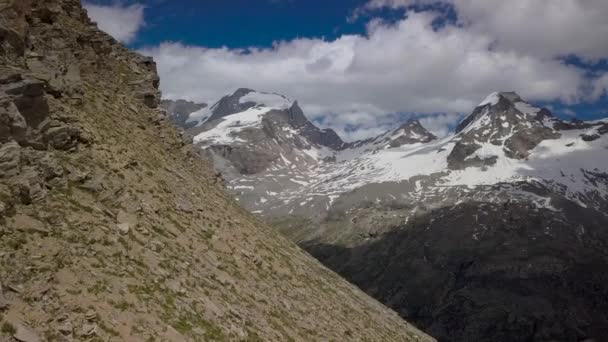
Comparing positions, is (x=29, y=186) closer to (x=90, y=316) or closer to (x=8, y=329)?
(x=90, y=316)

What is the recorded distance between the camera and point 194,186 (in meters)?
43.8

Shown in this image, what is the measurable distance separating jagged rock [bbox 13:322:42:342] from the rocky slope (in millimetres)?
52

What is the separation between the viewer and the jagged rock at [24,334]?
752 inches

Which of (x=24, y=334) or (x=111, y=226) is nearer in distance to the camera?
(x=24, y=334)

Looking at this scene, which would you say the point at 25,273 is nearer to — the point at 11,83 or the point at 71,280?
the point at 71,280

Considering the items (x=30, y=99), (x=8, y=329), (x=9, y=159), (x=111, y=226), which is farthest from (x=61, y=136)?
(x=8, y=329)

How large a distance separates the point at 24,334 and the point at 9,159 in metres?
10.2

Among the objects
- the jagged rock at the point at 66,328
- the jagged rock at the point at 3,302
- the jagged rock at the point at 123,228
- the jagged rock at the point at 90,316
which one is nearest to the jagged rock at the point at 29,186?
the jagged rock at the point at 123,228

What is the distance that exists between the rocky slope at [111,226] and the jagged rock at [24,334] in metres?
0.05

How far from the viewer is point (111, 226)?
94.9ft

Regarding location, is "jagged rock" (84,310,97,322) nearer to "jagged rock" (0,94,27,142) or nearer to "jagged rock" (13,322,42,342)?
"jagged rock" (13,322,42,342)

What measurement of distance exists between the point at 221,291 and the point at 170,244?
13.8ft

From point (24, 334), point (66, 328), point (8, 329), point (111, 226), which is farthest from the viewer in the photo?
point (111, 226)

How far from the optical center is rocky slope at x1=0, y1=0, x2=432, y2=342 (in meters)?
22.9
